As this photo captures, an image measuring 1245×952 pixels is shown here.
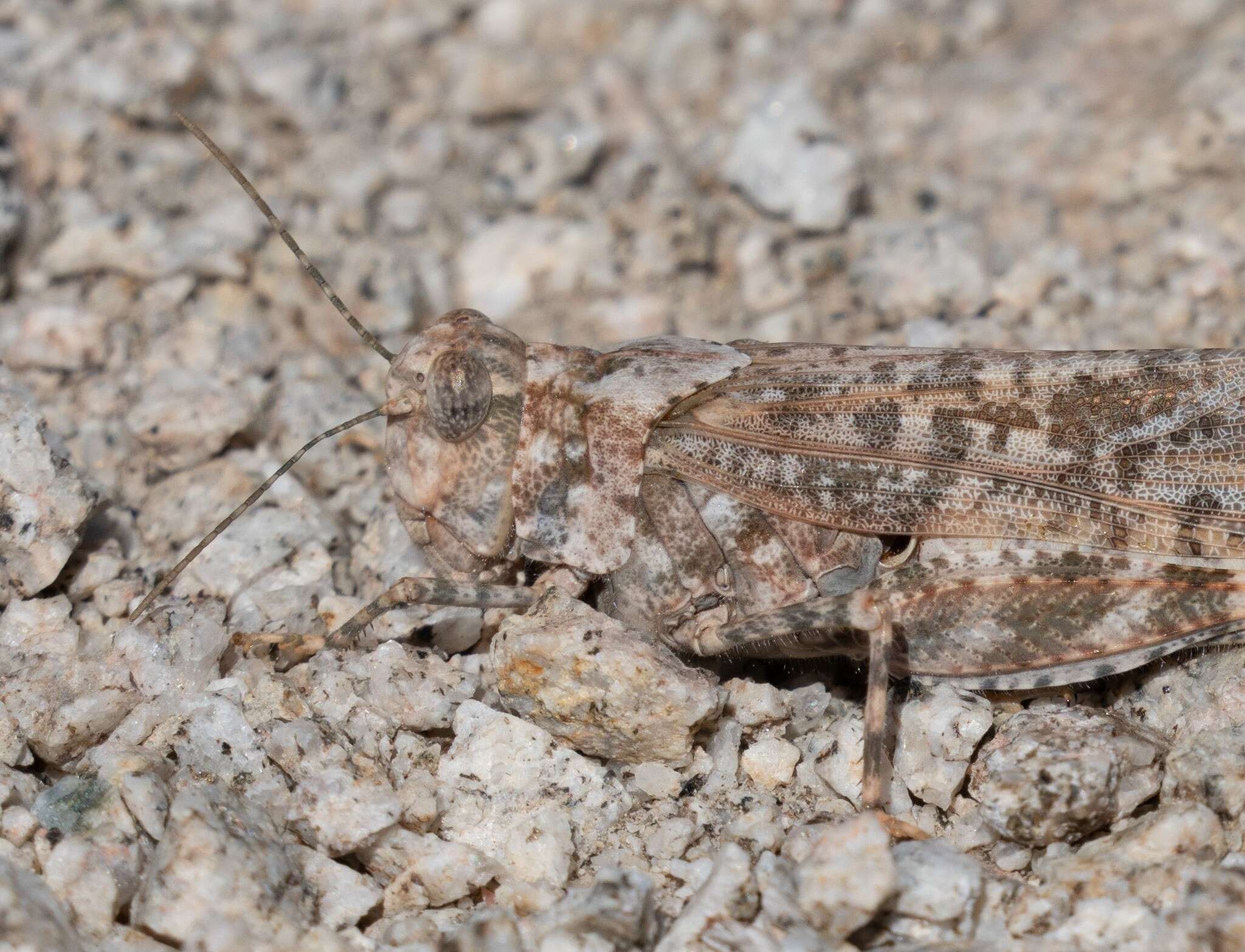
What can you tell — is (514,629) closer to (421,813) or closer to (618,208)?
(421,813)

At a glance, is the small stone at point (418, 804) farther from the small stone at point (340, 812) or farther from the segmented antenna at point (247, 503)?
the segmented antenna at point (247, 503)

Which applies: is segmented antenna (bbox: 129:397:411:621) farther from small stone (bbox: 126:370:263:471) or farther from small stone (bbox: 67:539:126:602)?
small stone (bbox: 126:370:263:471)

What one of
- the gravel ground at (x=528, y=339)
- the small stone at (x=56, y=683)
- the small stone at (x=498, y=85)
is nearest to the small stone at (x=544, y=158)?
the gravel ground at (x=528, y=339)

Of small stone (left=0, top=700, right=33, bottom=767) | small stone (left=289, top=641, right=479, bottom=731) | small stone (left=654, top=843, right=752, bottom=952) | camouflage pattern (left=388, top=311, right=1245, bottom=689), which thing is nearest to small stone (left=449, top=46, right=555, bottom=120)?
camouflage pattern (left=388, top=311, right=1245, bottom=689)

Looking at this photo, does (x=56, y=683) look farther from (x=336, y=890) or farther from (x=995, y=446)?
(x=995, y=446)

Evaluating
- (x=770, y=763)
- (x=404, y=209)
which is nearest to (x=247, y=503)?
(x=770, y=763)

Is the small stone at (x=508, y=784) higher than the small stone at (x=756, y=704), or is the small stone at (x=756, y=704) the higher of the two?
the small stone at (x=756, y=704)
